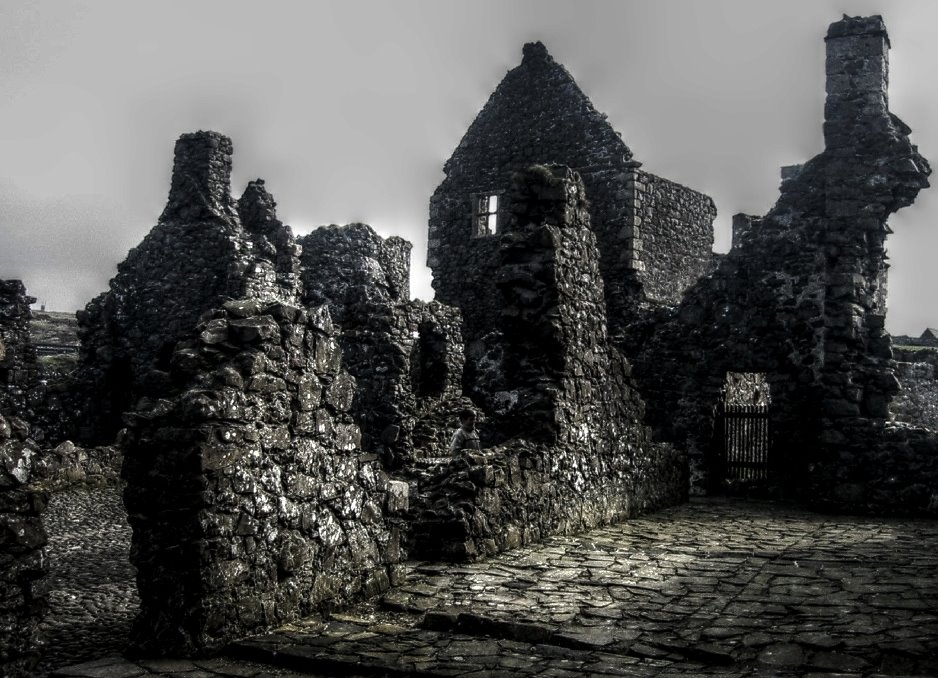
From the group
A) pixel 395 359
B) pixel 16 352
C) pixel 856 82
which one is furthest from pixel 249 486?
pixel 16 352

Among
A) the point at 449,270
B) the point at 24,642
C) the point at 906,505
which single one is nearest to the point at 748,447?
the point at 906,505

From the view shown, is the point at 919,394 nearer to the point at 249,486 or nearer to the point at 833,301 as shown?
the point at 833,301

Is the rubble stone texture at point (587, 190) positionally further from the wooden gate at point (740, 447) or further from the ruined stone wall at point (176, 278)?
the wooden gate at point (740, 447)

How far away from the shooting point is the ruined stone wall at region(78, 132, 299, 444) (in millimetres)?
20625

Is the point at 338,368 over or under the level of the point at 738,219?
under

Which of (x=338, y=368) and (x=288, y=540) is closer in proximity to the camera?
(x=288, y=540)

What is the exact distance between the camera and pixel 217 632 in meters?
6.19

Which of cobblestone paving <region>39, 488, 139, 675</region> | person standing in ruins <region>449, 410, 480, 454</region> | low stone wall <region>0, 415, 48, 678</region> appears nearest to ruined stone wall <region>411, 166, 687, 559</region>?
person standing in ruins <region>449, 410, 480, 454</region>

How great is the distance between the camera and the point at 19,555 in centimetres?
548

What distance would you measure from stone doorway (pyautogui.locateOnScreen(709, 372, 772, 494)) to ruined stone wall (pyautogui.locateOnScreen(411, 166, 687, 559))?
4.69m

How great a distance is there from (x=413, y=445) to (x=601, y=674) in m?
10.3

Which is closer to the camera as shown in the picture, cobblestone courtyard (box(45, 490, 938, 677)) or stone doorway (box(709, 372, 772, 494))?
cobblestone courtyard (box(45, 490, 938, 677))

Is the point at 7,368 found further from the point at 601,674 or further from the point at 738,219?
the point at 738,219

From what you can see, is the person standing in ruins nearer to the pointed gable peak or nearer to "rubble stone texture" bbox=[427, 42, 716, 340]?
"rubble stone texture" bbox=[427, 42, 716, 340]
